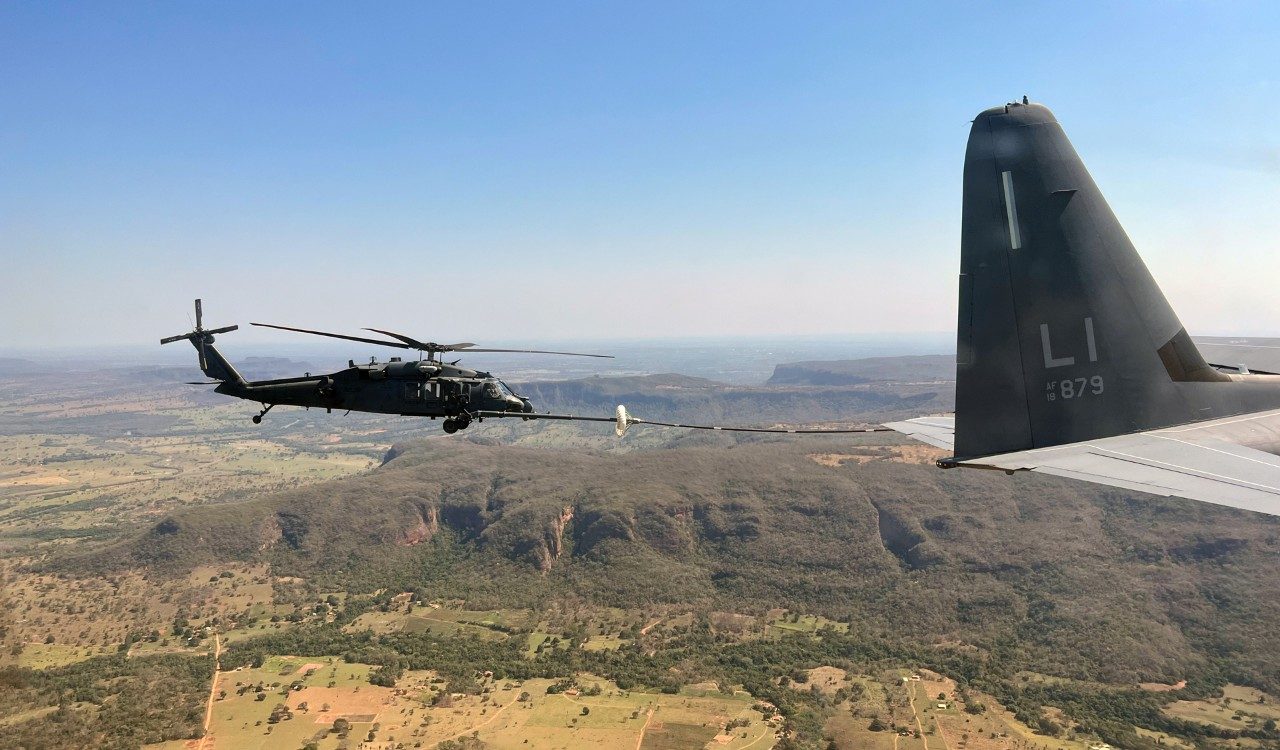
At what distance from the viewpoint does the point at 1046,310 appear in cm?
1338

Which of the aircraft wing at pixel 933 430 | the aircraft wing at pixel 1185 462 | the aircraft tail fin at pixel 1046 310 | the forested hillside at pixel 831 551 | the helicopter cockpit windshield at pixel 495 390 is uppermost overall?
the aircraft tail fin at pixel 1046 310

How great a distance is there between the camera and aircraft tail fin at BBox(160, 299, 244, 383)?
30.6m

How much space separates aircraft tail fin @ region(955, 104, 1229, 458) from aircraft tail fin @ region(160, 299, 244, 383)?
3207cm

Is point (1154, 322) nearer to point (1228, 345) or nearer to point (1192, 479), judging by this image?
point (1192, 479)

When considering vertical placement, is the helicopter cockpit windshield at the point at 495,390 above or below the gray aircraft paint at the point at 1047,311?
below

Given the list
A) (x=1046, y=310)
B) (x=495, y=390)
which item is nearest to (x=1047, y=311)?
(x=1046, y=310)

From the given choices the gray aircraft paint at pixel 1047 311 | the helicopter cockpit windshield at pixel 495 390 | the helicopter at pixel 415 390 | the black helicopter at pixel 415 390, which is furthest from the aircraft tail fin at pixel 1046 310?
the helicopter cockpit windshield at pixel 495 390

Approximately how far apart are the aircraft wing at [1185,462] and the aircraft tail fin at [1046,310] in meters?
0.66

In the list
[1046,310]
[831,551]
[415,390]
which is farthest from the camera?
[831,551]

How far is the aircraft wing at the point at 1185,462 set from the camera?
340 inches

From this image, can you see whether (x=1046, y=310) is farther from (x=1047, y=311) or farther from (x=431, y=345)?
(x=431, y=345)

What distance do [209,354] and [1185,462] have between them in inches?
1474

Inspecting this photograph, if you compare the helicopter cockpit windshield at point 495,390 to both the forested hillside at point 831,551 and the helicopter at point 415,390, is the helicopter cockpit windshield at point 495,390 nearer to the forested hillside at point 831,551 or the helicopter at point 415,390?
the helicopter at point 415,390

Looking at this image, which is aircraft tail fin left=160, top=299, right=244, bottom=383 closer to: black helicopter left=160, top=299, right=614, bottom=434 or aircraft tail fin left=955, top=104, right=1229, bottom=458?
black helicopter left=160, top=299, right=614, bottom=434
